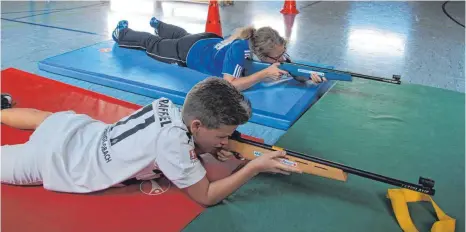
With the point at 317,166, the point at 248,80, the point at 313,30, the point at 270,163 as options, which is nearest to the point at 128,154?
the point at 270,163

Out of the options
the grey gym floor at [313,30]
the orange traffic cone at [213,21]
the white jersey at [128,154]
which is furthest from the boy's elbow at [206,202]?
the orange traffic cone at [213,21]

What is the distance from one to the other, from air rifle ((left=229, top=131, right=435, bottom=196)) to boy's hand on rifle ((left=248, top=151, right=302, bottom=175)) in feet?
0.06

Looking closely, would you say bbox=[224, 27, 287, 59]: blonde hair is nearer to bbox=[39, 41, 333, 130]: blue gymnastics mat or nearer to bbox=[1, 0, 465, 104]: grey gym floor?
bbox=[39, 41, 333, 130]: blue gymnastics mat

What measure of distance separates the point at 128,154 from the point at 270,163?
0.55 meters

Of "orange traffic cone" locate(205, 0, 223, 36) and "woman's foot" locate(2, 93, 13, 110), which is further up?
"orange traffic cone" locate(205, 0, 223, 36)

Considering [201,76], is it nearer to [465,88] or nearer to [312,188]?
[312,188]

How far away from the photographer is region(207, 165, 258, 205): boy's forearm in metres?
1.69

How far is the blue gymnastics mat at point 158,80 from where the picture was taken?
8.80 ft

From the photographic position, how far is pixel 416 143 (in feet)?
Result: 7.77

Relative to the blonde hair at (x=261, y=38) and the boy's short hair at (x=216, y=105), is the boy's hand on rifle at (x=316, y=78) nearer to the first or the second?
the blonde hair at (x=261, y=38)

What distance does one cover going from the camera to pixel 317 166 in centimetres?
171

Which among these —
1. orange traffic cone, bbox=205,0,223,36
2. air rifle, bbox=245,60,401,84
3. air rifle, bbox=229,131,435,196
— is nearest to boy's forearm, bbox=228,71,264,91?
air rifle, bbox=245,60,401,84

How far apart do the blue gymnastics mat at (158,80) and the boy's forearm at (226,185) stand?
91 centimetres

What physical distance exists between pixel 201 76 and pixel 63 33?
6.78 feet
